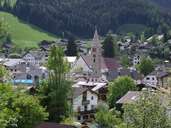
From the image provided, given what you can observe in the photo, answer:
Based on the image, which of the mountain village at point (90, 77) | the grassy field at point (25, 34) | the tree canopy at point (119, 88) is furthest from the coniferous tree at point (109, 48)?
the tree canopy at point (119, 88)

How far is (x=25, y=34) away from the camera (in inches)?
7082

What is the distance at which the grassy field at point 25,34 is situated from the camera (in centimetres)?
17075

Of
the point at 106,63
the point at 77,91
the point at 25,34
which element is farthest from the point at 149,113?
the point at 25,34

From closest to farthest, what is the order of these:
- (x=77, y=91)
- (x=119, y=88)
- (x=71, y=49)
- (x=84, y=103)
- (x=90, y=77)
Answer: (x=119, y=88)
(x=77, y=91)
(x=84, y=103)
(x=90, y=77)
(x=71, y=49)

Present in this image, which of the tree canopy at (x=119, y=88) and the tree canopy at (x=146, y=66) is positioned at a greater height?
→ the tree canopy at (x=146, y=66)

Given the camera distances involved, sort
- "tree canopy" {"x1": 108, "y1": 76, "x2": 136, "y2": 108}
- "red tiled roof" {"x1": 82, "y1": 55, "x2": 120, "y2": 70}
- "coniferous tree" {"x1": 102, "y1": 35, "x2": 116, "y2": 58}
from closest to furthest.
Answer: "tree canopy" {"x1": 108, "y1": 76, "x2": 136, "y2": 108}
"red tiled roof" {"x1": 82, "y1": 55, "x2": 120, "y2": 70}
"coniferous tree" {"x1": 102, "y1": 35, "x2": 116, "y2": 58}

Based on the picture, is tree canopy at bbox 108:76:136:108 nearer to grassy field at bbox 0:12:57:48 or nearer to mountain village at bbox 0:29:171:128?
mountain village at bbox 0:29:171:128

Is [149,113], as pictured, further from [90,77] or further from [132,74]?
[132,74]

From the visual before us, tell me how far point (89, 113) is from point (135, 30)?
463 ft

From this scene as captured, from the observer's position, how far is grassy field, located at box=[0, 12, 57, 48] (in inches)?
6722

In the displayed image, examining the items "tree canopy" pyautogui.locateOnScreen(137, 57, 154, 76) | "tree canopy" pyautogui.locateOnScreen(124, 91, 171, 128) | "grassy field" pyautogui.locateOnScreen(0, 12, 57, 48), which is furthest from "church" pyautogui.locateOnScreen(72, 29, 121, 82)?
"tree canopy" pyautogui.locateOnScreen(124, 91, 171, 128)

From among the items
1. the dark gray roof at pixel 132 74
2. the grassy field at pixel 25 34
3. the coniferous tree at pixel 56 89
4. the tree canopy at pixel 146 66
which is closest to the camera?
the coniferous tree at pixel 56 89

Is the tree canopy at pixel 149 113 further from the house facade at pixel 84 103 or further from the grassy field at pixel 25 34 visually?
the grassy field at pixel 25 34

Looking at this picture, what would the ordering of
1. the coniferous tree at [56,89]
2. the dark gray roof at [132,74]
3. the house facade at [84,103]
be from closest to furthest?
1. the coniferous tree at [56,89]
2. the house facade at [84,103]
3. the dark gray roof at [132,74]
